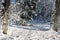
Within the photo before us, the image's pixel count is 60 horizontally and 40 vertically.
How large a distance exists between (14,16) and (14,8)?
78 cm

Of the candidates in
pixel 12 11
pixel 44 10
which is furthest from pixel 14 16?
pixel 44 10

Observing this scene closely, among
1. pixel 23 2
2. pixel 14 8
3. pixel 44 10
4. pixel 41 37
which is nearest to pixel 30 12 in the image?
pixel 23 2

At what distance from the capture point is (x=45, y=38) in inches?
259

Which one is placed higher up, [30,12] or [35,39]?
[30,12]

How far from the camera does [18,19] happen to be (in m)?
10.3

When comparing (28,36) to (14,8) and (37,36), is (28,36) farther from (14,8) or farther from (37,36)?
(14,8)

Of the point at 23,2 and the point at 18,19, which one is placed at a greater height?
the point at 23,2

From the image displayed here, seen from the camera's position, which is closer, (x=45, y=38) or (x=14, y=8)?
(x=45, y=38)

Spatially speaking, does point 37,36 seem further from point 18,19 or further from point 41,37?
point 18,19

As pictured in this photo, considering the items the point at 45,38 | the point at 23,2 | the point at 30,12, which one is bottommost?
the point at 45,38

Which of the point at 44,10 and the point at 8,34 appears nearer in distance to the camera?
the point at 8,34

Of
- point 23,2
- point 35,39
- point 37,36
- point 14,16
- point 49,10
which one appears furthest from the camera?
point 49,10

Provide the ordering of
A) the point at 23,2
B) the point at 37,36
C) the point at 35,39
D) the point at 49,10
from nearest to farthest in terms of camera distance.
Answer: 1. the point at 35,39
2. the point at 37,36
3. the point at 23,2
4. the point at 49,10

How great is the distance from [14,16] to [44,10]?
297 centimetres
